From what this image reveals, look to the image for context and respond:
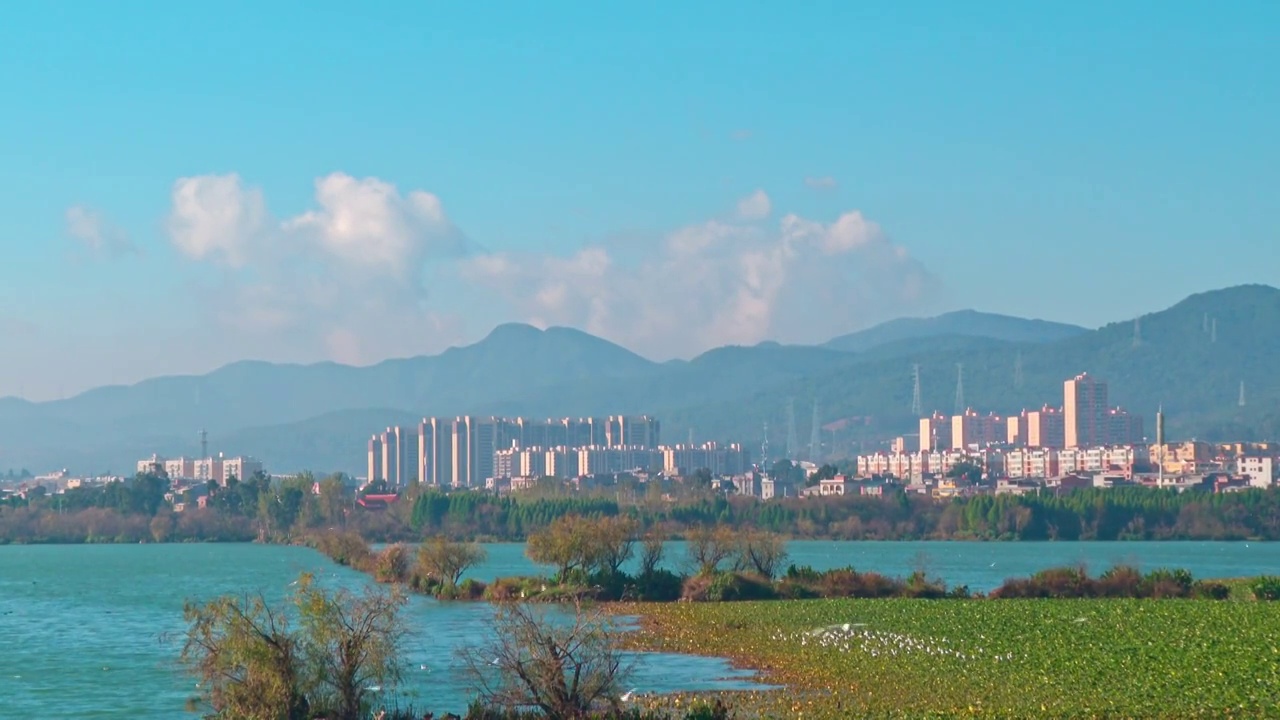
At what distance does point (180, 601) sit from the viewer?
66.9 meters

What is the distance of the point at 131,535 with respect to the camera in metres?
156

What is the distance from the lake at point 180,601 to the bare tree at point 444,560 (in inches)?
125

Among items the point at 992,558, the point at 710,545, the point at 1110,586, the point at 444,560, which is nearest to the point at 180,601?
the point at 444,560

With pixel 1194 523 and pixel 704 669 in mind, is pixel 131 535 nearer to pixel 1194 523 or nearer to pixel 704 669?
pixel 1194 523

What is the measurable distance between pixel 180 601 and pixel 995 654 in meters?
38.7

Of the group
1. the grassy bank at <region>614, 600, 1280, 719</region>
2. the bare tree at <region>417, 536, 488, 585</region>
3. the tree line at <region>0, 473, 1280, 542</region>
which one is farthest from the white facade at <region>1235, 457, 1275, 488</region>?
the grassy bank at <region>614, 600, 1280, 719</region>

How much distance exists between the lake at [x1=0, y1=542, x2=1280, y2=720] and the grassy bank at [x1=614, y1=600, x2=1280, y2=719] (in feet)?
10.2

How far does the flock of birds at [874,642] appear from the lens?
40.0 m

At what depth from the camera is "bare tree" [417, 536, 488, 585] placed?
69.6 m

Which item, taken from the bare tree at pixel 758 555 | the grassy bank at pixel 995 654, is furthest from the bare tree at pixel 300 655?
the bare tree at pixel 758 555

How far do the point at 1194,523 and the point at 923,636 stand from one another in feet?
323

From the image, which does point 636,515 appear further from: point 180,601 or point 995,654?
point 995,654

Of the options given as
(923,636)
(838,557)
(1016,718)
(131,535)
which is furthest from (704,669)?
(131,535)

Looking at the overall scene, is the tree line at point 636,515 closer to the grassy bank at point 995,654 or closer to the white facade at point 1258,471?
the white facade at point 1258,471
